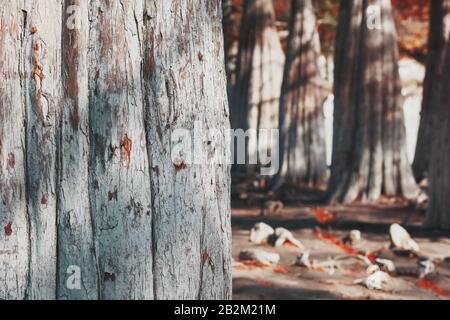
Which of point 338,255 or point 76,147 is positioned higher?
point 76,147

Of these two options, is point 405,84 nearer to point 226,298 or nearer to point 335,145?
point 335,145

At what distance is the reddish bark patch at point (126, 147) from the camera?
3.67m

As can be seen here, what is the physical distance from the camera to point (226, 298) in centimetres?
395

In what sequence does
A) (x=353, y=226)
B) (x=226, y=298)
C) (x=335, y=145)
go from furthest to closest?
(x=335, y=145) → (x=353, y=226) → (x=226, y=298)

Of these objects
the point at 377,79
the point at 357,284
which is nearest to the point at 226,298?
the point at 357,284

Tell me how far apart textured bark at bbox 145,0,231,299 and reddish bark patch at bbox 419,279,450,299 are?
437 centimetres

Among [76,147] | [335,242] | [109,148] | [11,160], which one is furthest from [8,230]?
[335,242]

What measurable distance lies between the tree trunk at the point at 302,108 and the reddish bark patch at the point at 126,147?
1306 cm

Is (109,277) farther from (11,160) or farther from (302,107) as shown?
(302,107)

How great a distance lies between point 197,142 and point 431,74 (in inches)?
510

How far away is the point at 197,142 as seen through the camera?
148 inches

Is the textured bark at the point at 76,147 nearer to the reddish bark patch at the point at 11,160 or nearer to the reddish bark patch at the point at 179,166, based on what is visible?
the reddish bark patch at the point at 11,160

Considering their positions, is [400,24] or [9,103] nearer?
[9,103]

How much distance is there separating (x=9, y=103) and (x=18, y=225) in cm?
51
